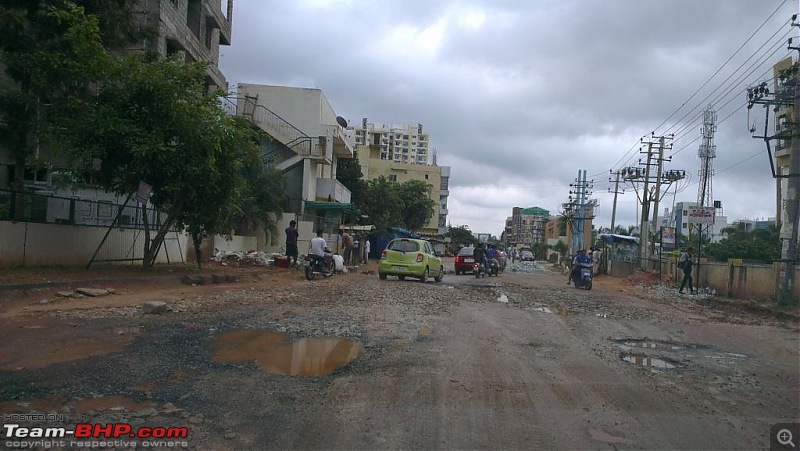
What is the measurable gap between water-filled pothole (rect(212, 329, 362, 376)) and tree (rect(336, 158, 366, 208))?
47697 mm

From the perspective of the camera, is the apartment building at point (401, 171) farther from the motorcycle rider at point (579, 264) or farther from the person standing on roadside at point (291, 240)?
the person standing on roadside at point (291, 240)

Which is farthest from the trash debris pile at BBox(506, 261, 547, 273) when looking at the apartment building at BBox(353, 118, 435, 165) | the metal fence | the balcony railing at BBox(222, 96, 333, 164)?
the apartment building at BBox(353, 118, 435, 165)

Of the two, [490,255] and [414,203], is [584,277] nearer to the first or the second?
[490,255]

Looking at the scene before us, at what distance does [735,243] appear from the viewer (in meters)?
40.7

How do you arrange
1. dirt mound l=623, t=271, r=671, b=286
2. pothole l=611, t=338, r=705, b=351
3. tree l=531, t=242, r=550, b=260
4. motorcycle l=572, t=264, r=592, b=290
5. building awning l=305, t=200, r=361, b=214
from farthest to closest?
tree l=531, t=242, r=550, b=260
building awning l=305, t=200, r=361, b=214
dirt mound l=623, t=271, r=671, b=286
motorcycle l=572, t=264, r=592, b=290
pothole l=611, t=338, r=705, b=351

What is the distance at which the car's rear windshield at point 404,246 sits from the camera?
22.8m

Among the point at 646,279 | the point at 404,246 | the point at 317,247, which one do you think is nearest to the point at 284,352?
the point at 317,247

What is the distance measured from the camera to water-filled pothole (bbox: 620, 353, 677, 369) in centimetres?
826

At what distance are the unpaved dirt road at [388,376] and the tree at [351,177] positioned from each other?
4500 cm

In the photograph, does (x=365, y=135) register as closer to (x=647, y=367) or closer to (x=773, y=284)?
(x=773, y=284)

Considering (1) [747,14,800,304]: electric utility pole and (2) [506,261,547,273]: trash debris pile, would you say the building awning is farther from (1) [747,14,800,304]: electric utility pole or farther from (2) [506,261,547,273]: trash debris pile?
(1) [747,14,800,304]: electric utility pole

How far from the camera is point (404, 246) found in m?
23.0

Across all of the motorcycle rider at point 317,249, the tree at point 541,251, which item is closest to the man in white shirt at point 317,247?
the motorcycle rider at point 317,249

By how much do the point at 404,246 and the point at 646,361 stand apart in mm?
14911
